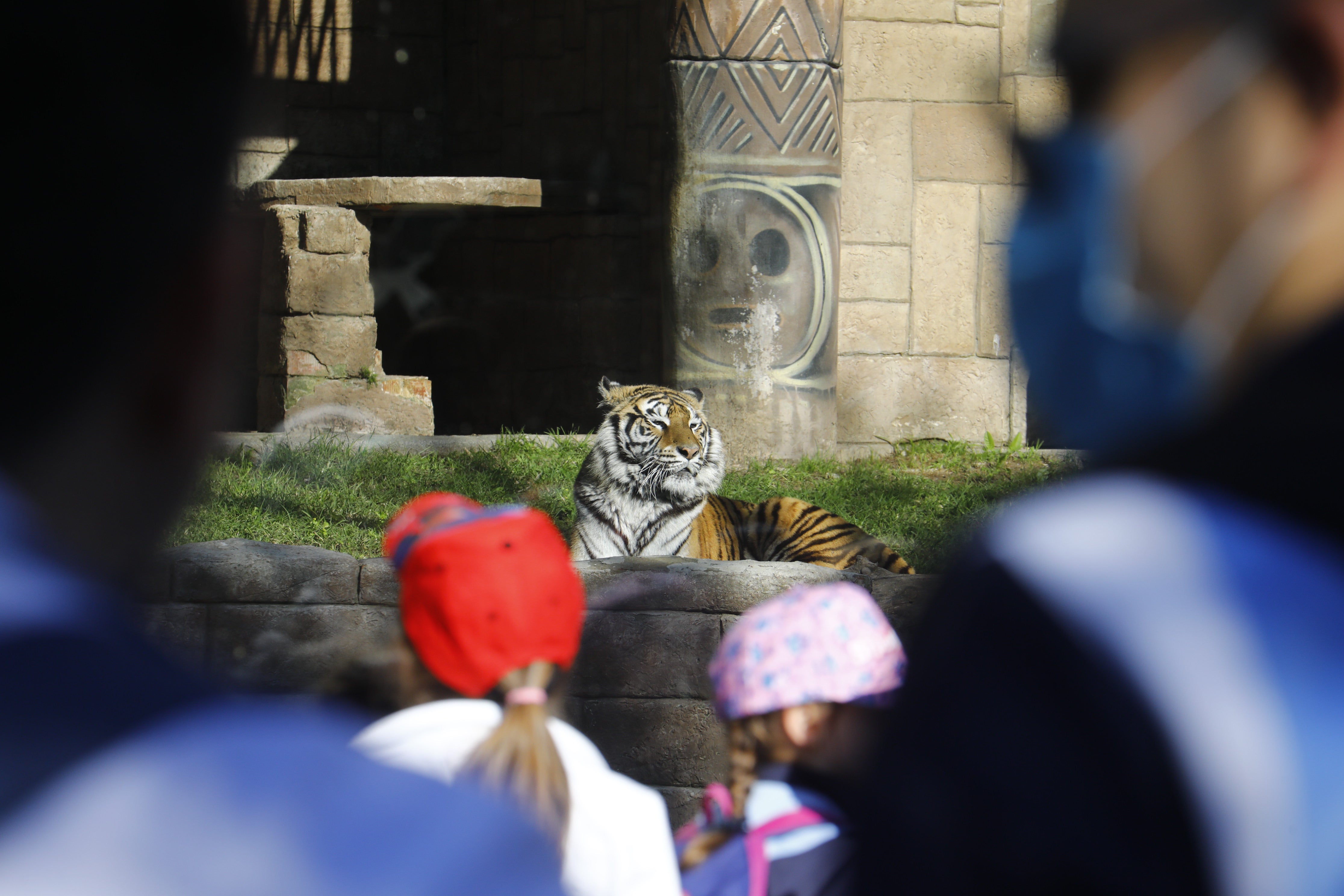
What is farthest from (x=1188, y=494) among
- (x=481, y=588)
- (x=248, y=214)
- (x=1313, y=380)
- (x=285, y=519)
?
(x=248, y=214)

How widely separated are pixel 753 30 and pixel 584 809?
20.6 feet

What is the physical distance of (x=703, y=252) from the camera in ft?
25.0

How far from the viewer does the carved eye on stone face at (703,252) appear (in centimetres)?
757

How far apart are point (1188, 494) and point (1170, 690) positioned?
11 cm

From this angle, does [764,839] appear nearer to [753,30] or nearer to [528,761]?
[528,761]

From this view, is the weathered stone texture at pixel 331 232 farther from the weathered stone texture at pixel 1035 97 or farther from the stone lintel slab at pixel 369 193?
the weathered stone texture at pixel 1035 97

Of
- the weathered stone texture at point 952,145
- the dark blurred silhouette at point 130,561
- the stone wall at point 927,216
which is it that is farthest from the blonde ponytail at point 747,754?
the weathered stone texture at point 952,145

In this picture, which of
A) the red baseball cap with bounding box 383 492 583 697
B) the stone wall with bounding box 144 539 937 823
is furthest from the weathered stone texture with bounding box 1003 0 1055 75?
the red baseball cap with bounding box 383 492 583 697

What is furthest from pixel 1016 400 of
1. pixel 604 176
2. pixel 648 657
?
pixel 648 657

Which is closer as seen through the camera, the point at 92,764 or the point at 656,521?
the point at 92,764

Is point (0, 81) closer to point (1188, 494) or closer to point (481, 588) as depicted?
point (1188, 494)

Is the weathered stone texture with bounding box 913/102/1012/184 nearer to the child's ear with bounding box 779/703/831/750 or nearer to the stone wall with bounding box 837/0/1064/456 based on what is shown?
the stone wall with bounding box 837/0/1064/456

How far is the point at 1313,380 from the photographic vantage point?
2.04 feet

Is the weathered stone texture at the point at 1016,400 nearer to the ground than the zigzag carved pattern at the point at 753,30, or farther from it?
nearer to the ground
